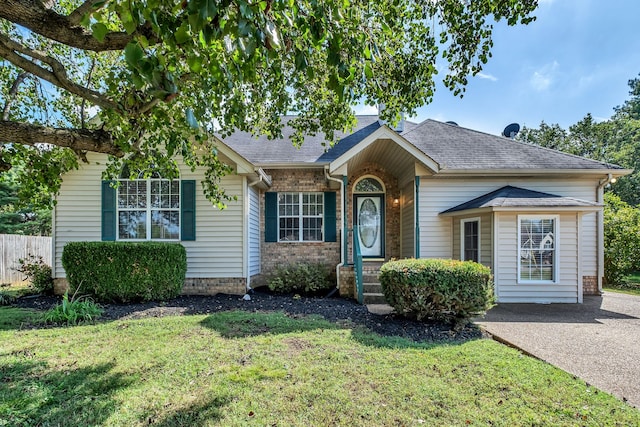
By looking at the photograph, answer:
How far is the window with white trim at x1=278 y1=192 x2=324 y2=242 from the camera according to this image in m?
10.2

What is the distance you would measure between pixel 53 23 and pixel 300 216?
24.3 ft

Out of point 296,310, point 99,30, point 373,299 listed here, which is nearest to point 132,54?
point 99,30

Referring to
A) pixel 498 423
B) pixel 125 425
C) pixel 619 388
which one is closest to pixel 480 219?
pixel 619 388

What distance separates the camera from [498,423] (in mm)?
2764

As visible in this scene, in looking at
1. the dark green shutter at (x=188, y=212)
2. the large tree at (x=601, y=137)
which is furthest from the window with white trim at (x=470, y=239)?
the large tree at (x=601, y=137)

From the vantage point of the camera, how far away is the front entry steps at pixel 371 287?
760 centimetres

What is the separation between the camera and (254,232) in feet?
31.1

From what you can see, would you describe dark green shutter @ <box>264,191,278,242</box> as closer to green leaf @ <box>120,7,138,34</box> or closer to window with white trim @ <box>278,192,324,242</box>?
window with white trim @ <box>278,192,324,242</box>

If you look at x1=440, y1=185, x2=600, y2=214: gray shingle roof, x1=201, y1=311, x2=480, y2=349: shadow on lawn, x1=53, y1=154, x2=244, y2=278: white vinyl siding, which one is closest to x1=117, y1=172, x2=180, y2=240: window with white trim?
x1=53, y1=154, x2=244, y2=278: white vinyl siding

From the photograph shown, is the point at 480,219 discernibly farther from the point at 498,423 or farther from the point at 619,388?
the point at 498,423

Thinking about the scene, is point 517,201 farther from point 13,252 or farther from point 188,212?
point 13,252

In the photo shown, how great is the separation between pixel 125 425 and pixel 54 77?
4.24 metres

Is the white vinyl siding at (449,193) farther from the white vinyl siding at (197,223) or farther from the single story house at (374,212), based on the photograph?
the white vinyl siding at (197,223)

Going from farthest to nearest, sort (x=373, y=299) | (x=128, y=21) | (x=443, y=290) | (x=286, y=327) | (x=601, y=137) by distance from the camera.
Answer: (x=601, y=137) → (x=373, y=299) → (x=286, y=327) → (x=443, y=290) → (x=128, y=21)
